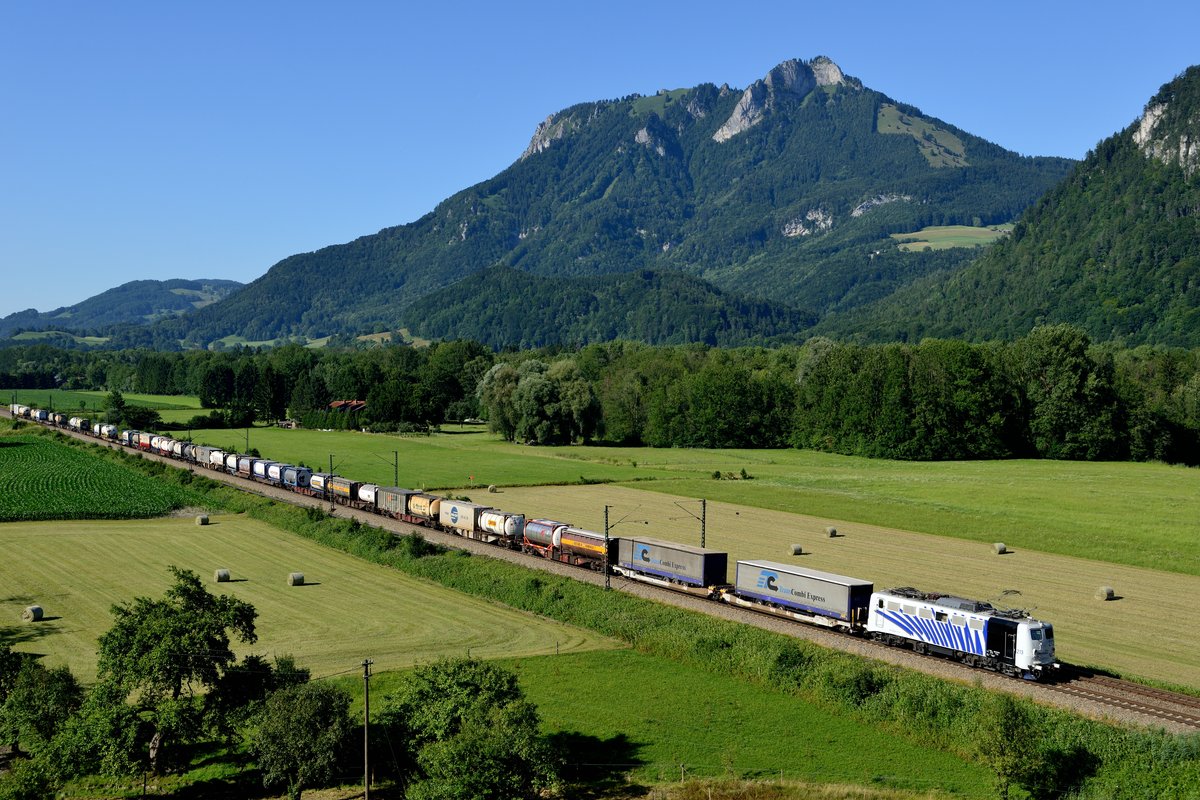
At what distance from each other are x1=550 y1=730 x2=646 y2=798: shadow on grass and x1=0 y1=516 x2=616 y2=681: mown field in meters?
11.1

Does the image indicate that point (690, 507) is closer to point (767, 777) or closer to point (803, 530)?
point (803, 530)

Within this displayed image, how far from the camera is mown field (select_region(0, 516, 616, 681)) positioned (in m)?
48.0

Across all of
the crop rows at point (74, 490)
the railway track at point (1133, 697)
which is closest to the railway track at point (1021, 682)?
the railway track at point (1133, 697)

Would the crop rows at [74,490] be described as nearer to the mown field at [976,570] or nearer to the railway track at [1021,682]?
the mown field at [976,570]

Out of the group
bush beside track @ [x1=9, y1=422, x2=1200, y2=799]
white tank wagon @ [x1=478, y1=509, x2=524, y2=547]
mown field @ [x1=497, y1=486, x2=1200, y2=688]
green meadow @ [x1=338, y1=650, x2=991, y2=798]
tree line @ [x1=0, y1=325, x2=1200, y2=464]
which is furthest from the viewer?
tree line @ [x1=0, y1=325, x2=1200, y2=464]

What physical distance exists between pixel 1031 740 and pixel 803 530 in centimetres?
4895

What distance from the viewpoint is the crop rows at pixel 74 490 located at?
290ft

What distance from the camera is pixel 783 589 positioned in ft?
170

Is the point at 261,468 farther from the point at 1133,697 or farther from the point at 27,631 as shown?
the point at 1133,697

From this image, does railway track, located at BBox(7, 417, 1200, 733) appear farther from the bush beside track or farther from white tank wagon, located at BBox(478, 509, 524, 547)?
white tank wagon, located at BBox(478, 509, 524, 547)

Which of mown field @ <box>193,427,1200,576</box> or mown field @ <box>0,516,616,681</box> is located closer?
mown field @ <box>0,516,616,681</box>

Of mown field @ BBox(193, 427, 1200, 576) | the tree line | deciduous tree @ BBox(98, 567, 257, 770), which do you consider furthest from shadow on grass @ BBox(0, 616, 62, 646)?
the tree line

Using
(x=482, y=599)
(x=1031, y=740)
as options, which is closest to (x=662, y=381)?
(x=482, y=599)

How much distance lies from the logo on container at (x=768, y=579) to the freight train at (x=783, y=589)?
2.1 inches
